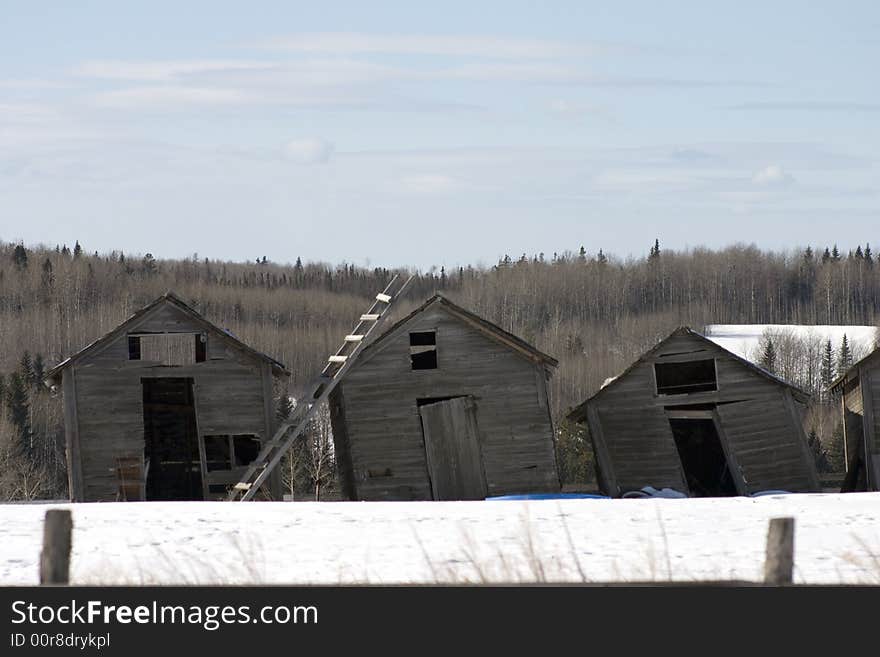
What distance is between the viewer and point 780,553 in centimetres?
1280

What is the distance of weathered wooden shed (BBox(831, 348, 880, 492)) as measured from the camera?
33281 mm

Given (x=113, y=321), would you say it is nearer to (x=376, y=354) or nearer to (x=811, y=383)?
(x=811, y=383)

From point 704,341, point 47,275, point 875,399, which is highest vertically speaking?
point 47,275

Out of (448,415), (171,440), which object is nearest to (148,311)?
(171,440)

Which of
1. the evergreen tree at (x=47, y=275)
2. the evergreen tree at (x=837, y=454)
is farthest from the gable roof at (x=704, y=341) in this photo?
the evergreen tree at (x=47, y=275)

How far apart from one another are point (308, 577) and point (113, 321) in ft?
435

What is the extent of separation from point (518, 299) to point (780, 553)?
472 ft

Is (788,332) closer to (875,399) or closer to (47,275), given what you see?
(47,275)

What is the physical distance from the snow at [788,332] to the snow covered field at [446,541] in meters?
110

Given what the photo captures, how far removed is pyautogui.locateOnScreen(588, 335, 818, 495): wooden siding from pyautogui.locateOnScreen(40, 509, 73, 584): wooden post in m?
21.0

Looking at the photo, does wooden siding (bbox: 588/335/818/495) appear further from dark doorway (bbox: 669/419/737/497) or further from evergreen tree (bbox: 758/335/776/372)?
evergreen tree (bbox: 758/335/776/372)

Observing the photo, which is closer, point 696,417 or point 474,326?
point 474,326

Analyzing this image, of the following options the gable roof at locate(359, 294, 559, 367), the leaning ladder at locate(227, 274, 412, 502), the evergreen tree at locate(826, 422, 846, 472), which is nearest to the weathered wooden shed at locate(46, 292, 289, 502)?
the leaning ladder at locate(227, 274, 412, 502)
